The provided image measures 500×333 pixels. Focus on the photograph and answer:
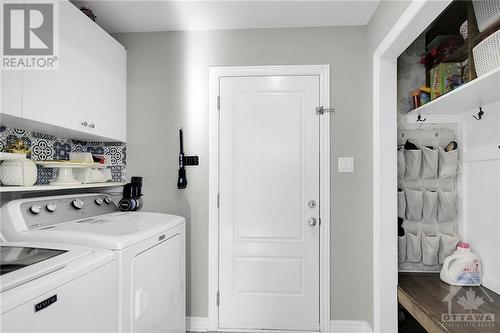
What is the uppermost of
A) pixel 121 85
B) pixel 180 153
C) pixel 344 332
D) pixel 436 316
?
pixel 121 85

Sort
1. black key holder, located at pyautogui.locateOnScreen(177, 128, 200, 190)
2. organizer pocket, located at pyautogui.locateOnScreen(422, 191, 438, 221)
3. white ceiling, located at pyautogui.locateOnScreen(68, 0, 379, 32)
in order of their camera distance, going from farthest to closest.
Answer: black key holder, located at pyautogui.locateOnScreen(177, 128, 200, 190) < organizer pocket, located at pyautogui.locateOnScreen(422, 191, 438, 221) < white ceiling, located at pyautogui.locateOnScreen(68, 0, 379, 32)

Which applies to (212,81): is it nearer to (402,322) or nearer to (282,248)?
(282,248)

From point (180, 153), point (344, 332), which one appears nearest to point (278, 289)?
point (344, 332)

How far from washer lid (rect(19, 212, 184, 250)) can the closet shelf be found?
6.23 ft

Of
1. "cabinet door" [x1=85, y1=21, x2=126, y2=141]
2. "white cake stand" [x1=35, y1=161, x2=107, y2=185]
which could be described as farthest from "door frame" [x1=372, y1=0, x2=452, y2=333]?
"white cake stand" [x1=35, y1=161, x2=107, y2=185]

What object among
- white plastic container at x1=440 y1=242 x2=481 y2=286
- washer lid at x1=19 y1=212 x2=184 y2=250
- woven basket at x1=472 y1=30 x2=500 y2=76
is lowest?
white plastic container at x1=440 y1=242 x2=481 y2=286

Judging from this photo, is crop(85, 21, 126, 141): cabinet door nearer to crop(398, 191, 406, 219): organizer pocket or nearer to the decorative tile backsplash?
the decorative tile backsplash

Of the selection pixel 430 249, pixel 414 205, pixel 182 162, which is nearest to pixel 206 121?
pixel 182 162

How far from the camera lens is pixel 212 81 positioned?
2.39 meters

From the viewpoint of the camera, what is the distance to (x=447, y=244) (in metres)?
2.10

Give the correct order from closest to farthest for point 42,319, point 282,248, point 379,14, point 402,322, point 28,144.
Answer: point 42,319, point 28,144, point 379,14, point 402,322, point 282,248

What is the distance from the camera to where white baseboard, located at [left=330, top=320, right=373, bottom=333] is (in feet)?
7.35

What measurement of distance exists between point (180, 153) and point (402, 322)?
217cm

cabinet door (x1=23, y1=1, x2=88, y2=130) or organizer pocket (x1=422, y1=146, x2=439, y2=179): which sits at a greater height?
cabinet door (x1=23, y1=1, x2=88, y2=130)
